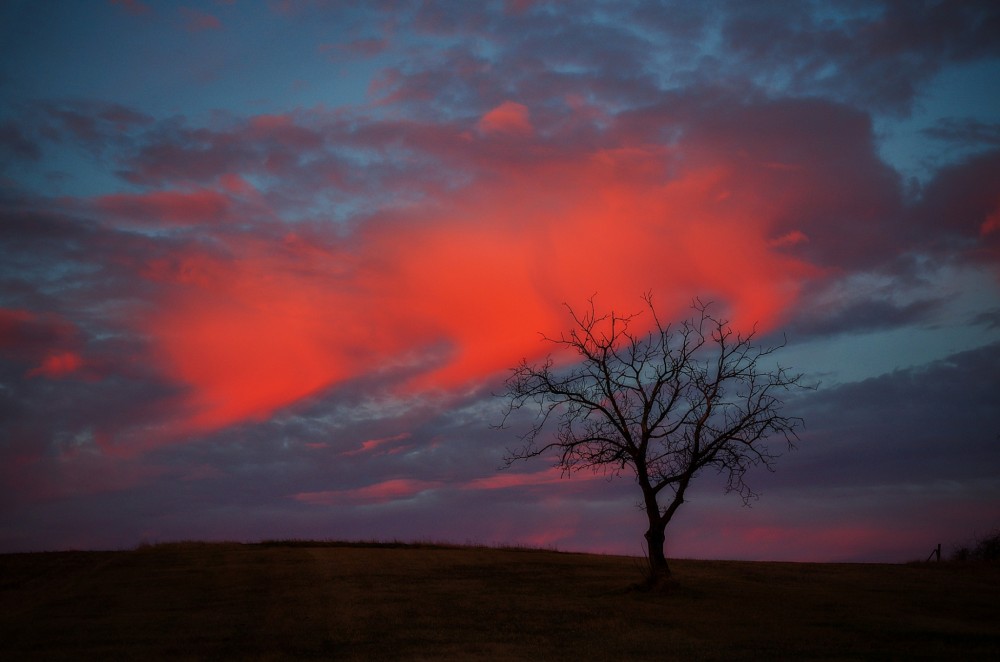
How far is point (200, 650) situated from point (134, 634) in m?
3.22

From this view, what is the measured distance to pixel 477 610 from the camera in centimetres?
2347

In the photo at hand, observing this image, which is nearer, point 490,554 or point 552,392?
point 552,392

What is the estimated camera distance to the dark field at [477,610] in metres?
18.7

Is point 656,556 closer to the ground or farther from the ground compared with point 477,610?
farther from the ground

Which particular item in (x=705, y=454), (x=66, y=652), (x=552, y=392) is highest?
(x=552, y=392)

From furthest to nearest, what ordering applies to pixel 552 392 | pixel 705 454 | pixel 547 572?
pixel 547 572 < pixel 552 392 < pixel 705 454

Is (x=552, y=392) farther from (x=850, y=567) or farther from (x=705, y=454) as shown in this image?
(x=850, y=567)

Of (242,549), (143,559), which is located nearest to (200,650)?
(143,559)

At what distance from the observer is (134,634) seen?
20.8 m

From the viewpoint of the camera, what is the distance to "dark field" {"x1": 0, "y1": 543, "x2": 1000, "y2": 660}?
738 inches

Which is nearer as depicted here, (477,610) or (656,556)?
(477,610)

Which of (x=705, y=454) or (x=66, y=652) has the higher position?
(x=705, y=454)

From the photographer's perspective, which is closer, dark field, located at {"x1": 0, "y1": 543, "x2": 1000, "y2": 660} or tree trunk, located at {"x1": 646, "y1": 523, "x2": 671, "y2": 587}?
dark field, located at {"x1": 0, "y1": 543, "x2": 1000, "y2": 660}

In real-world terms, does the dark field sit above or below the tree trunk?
below
